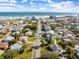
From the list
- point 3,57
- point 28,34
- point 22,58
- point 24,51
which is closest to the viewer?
point 3,57

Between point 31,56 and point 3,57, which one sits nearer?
point 3,57

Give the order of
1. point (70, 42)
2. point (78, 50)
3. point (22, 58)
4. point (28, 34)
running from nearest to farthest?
point (22, 58) < point (78, 50) < point (70, 42) < point (28, 34)

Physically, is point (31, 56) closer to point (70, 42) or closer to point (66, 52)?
point (66, 52)

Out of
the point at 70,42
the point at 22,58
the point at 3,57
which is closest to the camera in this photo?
the point at 3,57

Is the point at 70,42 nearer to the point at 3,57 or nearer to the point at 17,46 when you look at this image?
the point at 17,46

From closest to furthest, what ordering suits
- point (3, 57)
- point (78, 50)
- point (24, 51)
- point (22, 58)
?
point (3, 57) < point (22, 58) < point (78, 50) < point (24, 51)

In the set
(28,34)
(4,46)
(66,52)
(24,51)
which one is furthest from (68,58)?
(28,34)

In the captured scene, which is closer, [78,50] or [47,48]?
[78,50]

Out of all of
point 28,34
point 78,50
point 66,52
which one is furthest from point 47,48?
point 28,34
